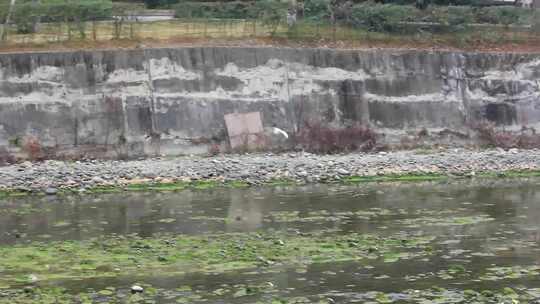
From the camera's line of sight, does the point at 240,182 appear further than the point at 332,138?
No

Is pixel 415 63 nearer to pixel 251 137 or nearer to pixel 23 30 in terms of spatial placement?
pixel 251 137

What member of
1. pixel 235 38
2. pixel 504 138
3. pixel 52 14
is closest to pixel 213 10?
pixel 235 38

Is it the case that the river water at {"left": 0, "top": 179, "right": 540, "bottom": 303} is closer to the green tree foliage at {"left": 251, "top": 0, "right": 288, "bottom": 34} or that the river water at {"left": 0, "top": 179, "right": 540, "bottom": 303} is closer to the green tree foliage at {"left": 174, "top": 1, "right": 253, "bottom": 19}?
the green tree foliage at {"left": 251, "top": 0, "right": 288, "bottom": 34}

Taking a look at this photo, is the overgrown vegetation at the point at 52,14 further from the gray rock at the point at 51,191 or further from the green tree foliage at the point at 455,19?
the green tree foliage at the point at 455,19

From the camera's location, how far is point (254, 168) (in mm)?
28656

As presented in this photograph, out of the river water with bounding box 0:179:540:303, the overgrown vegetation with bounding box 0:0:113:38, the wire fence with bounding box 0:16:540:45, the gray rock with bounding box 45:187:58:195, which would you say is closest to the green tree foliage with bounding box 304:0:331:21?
the wire fence with bounding box 0:16:540:45

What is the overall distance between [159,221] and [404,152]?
14121 mm

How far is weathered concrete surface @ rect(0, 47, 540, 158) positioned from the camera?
31.0m

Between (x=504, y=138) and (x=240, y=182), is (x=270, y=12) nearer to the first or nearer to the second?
(x=504, y=138)

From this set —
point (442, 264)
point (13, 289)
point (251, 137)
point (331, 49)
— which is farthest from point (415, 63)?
point (13, 289)

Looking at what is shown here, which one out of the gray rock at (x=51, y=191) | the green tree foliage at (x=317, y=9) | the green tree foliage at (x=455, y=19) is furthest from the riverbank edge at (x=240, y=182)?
the green tree foliage at (x=317, y=9)

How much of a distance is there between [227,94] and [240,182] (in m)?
6.50

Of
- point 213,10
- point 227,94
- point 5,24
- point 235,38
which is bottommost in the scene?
point 227,94

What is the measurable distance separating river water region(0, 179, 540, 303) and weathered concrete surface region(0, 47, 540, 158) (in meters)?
6.09
